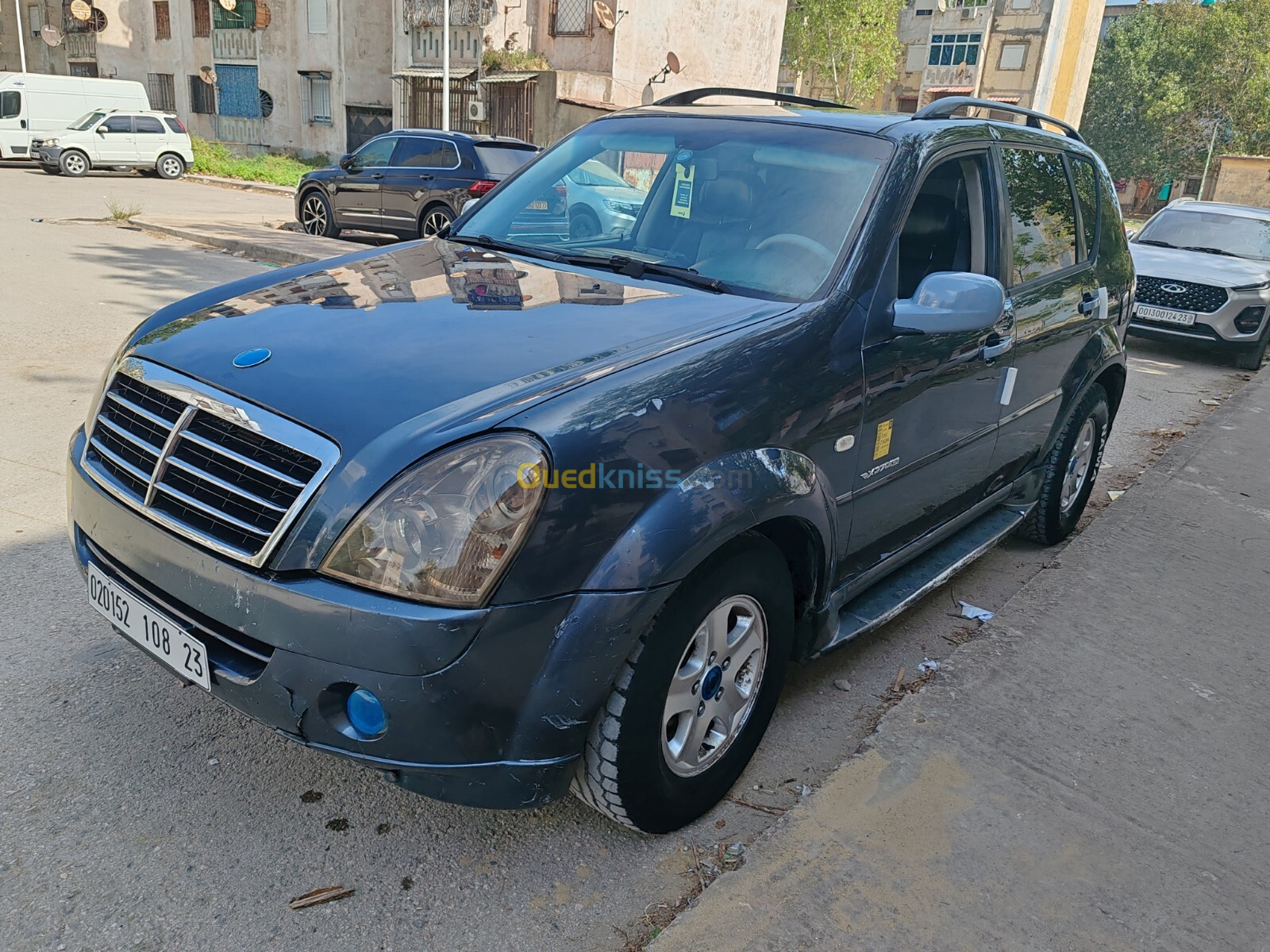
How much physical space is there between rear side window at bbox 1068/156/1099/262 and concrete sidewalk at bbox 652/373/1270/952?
1529 mm

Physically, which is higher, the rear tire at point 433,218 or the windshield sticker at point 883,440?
the windshield sticker at point 883,440

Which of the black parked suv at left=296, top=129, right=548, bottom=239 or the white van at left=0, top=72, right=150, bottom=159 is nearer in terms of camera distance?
the black parked suv at left=296, top=129, right=548, bottom=239

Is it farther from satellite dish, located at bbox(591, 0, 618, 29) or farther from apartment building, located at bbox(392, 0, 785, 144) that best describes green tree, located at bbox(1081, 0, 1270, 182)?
satellite dish, located at bbox(591, 0, 618, 29)

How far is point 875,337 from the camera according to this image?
284 centimetres

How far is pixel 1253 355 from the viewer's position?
34.5 ft

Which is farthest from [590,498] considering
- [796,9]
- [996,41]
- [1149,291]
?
[996,41]

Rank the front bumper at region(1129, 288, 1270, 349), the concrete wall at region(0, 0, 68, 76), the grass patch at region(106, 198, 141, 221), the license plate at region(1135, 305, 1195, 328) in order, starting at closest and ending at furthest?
1. the front bumper at region(1129, 288, 1270, 349)
2. the license plate at region(1135, 305, 1195, 328)
3. the grass patch at region(106, 198, 141, 221)
4. the concrete wall at region(0, 0, 68, 76)

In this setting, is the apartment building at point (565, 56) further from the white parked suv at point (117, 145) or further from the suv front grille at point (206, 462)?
the suv front grille at point (206, 462)

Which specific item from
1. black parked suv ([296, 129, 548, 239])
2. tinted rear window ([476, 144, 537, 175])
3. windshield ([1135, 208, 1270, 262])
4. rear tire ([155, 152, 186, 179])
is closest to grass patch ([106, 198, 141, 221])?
black parked suv ([296, 129, 548, 239])

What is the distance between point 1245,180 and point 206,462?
3572cm

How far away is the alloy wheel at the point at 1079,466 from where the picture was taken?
15.4ft

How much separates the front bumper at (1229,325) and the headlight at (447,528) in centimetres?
1013

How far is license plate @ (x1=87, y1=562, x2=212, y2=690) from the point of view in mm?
2193

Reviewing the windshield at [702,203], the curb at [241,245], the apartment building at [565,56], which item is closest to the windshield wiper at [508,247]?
the windshield at [702,203]
